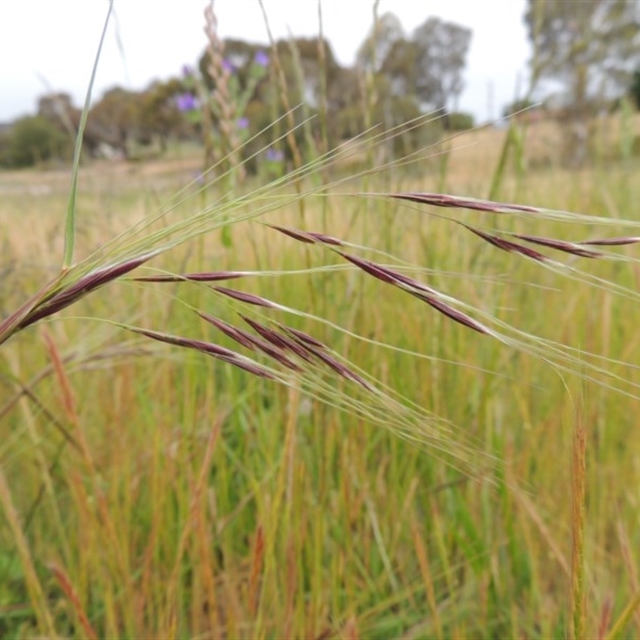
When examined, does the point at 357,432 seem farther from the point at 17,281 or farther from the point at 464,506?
the point at 17,281

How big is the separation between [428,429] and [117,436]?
732 mm

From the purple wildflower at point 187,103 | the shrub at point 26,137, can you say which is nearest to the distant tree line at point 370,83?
the purple wildflower at point 187,103

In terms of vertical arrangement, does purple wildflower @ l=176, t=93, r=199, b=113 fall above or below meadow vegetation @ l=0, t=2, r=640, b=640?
above

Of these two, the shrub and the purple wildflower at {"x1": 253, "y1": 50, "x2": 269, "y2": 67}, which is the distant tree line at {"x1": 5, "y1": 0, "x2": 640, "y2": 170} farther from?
the shrub

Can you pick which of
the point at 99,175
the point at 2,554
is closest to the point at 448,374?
the point at 2,554

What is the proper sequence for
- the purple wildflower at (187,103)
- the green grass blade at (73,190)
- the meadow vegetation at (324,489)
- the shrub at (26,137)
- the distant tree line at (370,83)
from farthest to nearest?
the shrub at (26,137) → the purple wildflower at (187,103) → the distant tree line at (370,83) → the meadow vegetation at (324,489) → the green grass blade at (73,190)

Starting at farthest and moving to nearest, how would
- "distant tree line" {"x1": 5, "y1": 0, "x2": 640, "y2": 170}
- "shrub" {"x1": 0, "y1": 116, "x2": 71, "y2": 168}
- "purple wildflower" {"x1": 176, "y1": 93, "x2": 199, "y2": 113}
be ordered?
"shrub" {"x1": 0, "y1": 116, "x2": 71, "y2": 168}, "purple wildflower" {"x1": 176, "y1": 93, "x2": 199, "y2": 113}, "distant tree line" {"x1": 5, "y1": 0, "x2": 640, "y2": 170}

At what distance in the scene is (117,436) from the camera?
39.2 inches

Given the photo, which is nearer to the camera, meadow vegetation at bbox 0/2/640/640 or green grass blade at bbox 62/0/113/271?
green grass blade at bbox 62/0/113/271

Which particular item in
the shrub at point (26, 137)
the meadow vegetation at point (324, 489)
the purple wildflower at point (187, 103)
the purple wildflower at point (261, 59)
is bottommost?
the shrub at point (26, 137)

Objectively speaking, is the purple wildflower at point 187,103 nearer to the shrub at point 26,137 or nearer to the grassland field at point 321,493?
the grassland field at point 321,493

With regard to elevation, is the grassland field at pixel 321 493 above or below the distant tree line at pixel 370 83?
below

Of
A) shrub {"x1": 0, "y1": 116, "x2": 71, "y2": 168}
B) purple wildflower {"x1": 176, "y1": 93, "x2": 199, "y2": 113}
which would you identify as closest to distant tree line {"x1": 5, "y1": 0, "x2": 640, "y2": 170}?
purple wildflower {"x1": 176, "y1": 93, "x2": 199, "y2": 113}

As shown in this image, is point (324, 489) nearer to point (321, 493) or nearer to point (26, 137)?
point (321, 493)
